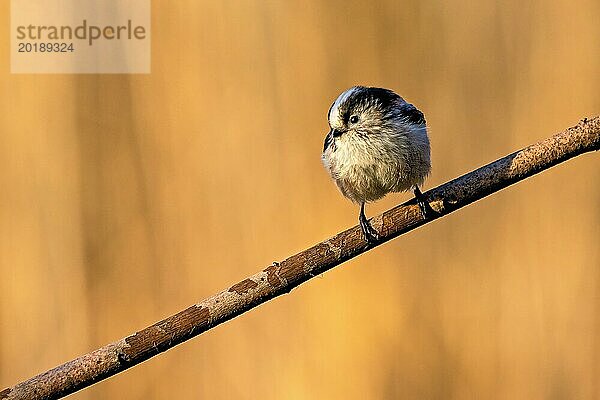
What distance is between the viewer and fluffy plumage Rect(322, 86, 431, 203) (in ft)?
3.17

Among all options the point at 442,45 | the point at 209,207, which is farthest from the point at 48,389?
the point at 442,45

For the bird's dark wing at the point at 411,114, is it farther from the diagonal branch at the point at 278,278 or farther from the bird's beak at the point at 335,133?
the diagonal branch at the point at 278,278

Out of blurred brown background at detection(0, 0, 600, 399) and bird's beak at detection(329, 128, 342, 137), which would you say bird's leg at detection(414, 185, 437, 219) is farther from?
blurred brown background at detection(0, 0, 600, 399)

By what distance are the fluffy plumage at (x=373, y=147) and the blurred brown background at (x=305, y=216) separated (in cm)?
43

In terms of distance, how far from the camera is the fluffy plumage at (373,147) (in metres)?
0.97

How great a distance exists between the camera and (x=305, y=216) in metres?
1.44

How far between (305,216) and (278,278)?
2.78ft

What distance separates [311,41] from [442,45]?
0.22 m

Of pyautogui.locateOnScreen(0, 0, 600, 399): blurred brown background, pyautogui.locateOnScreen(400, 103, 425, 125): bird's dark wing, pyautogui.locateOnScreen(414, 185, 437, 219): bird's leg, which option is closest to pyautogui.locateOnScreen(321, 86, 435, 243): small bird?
pyautogui.locateOnScreen(400, 103, 425, 125): bird's dark wing

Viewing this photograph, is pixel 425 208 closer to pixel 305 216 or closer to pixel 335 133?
pixel 335 133

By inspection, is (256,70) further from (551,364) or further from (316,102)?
(551,364)

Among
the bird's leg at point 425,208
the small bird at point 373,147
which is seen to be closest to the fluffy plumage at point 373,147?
the small bird at point 373,147

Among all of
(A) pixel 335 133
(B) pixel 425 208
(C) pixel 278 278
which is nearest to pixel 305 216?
(A) pixel 335 133

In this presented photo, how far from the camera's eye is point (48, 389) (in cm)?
55
